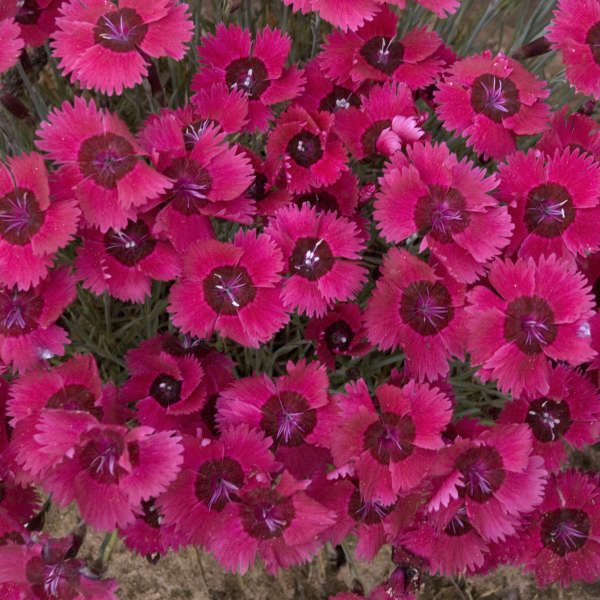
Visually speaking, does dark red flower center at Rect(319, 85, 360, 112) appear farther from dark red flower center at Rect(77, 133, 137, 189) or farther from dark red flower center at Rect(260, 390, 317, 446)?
dark red flower center at Rect(260, 390, 317, 446)

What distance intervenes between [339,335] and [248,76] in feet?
1.77

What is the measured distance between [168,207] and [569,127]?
31.0 inches

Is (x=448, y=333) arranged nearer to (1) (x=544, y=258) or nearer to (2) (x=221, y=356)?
(1) (x=544, y=258)

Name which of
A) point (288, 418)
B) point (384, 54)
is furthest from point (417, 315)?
point (384, 54)

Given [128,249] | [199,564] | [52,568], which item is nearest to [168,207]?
[128,249]

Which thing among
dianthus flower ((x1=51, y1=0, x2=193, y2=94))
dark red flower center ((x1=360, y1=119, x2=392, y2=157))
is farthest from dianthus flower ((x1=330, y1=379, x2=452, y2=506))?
dianthus flower ((x1=51, y1=0, x2=193, y2=94))

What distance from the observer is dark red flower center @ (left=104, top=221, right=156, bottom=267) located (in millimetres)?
1229

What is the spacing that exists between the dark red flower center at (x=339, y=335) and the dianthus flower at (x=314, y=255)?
14cm

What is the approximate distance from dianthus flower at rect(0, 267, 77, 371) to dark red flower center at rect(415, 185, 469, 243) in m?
0.62

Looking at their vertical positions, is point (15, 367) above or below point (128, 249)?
below

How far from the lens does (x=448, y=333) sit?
4.17 ft

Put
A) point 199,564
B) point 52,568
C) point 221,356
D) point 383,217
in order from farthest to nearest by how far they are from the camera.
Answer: point 199,564 < point 221,356 < point 383,217 < point 52,568

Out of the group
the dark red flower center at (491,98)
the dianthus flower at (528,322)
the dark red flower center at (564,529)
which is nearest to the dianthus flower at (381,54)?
the dark red flower center at (491,98)

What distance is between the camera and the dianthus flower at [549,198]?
1.30 metres
